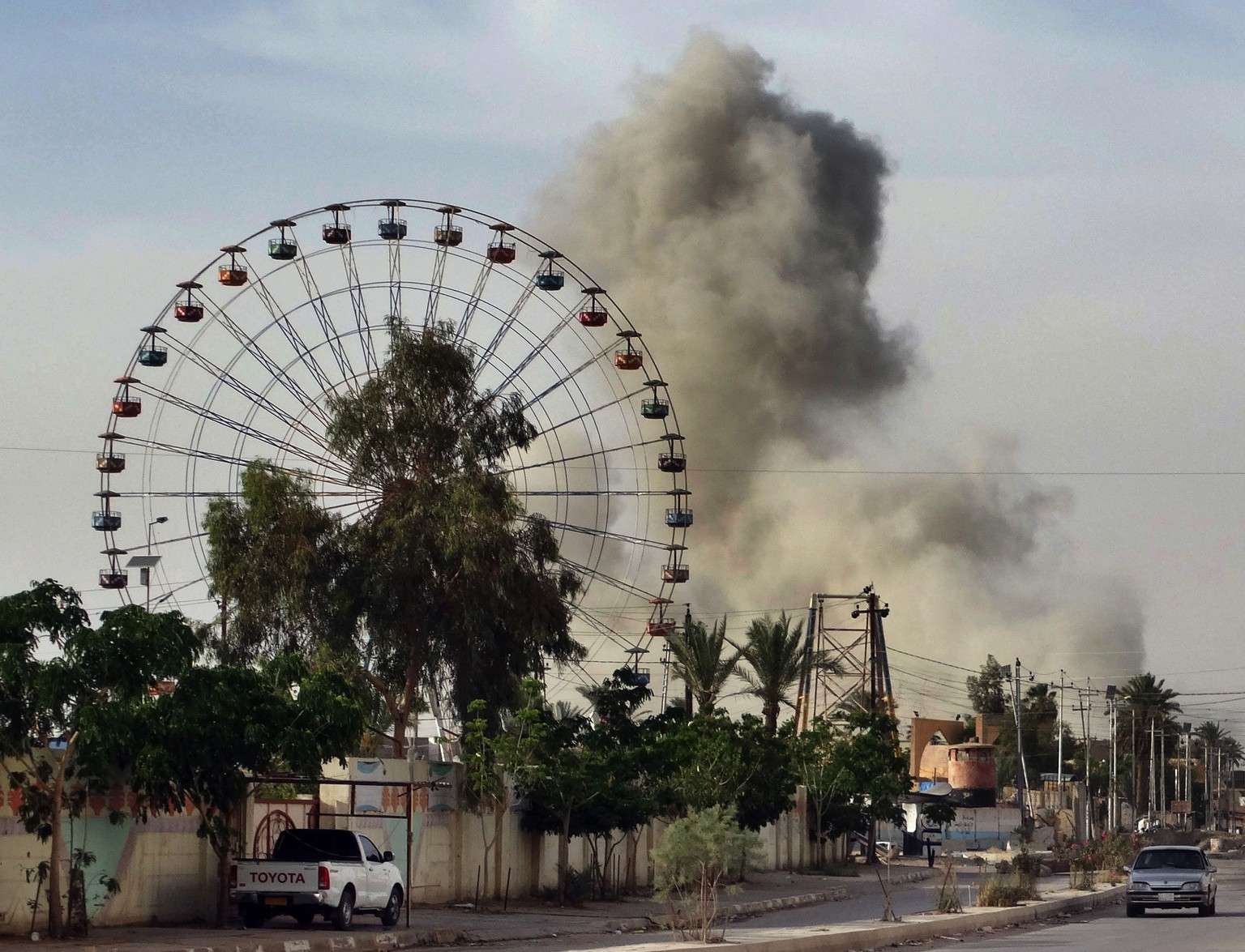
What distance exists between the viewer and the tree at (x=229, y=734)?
78.3 ft

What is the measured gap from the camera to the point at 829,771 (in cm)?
5947

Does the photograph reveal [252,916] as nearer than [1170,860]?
Yes

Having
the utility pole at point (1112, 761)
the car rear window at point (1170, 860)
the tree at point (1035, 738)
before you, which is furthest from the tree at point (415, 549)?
the tree at point (1035, 738)

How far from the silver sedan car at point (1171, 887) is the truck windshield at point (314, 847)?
16.3 m

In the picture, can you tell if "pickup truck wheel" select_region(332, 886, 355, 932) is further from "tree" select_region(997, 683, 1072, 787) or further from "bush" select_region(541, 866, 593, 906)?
"tree" select_region(997, 683, 1072, 787)

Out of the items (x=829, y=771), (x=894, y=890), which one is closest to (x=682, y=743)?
(x=894, y=890)

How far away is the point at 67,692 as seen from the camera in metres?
22.5

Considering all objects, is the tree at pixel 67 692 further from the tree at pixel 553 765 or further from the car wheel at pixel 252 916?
the tree at pixel 553 765

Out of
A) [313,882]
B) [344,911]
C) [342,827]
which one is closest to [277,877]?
[313,882]

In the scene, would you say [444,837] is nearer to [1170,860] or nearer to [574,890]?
[574,890]

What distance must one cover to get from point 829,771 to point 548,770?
2602 cm

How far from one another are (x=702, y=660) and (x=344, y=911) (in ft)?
113

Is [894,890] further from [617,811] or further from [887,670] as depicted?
[887,670]

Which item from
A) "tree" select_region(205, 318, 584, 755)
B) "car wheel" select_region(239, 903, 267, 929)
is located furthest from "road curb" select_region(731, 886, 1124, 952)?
"tree" select_region(205, 318, 584, 755)
